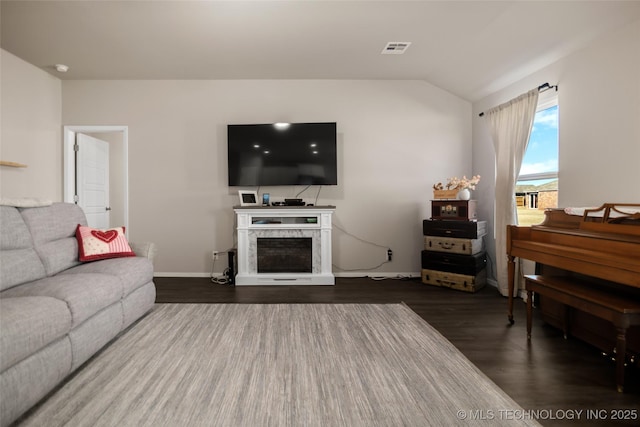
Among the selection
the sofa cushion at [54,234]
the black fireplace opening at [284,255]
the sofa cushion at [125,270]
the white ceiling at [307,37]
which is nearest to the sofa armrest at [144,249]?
the sofa cushion at [125,270]

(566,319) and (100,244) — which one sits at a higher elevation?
(100,244)

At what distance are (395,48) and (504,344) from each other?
3.04m

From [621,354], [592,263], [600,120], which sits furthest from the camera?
[600,120]

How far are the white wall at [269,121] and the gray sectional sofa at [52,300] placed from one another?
1504mm

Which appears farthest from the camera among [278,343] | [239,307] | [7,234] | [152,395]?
[239,307]

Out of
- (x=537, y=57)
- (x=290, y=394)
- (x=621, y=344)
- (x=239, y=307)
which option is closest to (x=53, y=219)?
(x=239, y=307)

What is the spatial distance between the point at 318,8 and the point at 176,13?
127cm

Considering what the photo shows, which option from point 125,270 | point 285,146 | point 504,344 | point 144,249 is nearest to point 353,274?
point 285,146

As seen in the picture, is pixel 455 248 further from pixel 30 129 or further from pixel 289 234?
pixel 30 129

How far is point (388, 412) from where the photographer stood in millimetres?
1447

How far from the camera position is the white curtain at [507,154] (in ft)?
10.5

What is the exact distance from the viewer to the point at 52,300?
164 cm

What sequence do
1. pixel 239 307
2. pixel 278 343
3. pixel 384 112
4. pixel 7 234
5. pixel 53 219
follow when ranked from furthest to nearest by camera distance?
pixel 384 112
pixel 239 307
pixel 53 219
pixel 278 343
pixel 7 234

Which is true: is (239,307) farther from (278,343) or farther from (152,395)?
(152,395)
